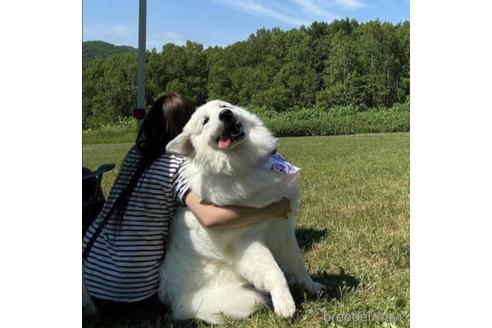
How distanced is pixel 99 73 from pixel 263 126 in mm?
992

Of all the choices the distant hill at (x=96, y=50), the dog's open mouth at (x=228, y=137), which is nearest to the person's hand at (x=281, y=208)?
the dog's open mouth at (x=228, y=137)

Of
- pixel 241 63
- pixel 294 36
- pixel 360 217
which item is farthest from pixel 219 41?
pixel 360 217

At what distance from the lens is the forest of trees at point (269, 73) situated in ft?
10.1

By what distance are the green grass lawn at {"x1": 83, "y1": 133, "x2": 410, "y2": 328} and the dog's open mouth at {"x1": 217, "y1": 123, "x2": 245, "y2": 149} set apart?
50 centimetres

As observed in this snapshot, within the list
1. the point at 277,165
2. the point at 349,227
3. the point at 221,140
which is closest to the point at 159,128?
the point at 221,140

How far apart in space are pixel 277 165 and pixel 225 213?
15.1 inches

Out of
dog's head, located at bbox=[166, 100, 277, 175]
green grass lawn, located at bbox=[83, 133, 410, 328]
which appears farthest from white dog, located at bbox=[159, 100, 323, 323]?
green grass lawn, located at bbox=[83, 133, 410, 328]

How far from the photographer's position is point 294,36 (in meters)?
3.15

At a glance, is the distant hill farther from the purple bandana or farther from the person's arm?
the purple bandana

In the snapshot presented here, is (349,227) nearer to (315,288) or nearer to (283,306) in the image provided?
(315,288)

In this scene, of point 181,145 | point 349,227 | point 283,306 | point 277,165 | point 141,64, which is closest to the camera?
point 283,306

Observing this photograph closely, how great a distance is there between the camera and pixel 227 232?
Answer: 282 cm

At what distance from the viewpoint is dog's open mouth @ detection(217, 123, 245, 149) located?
2752 mm
